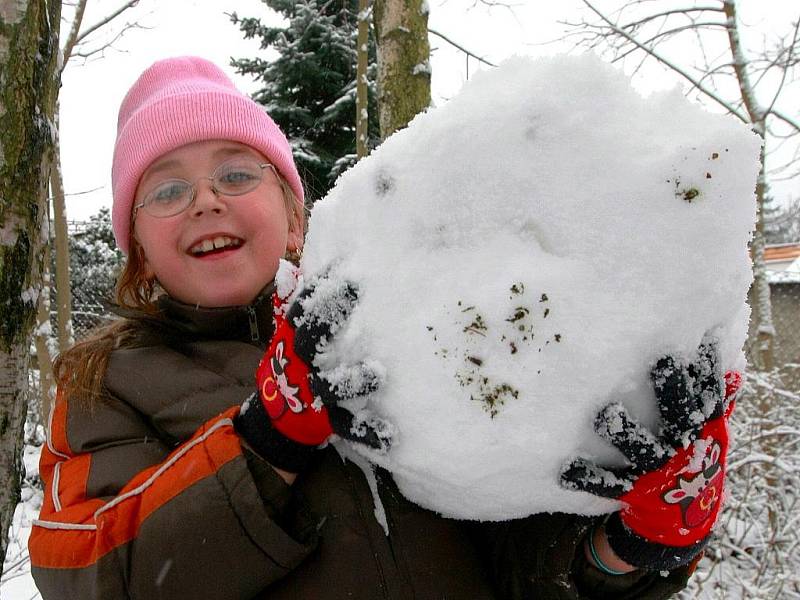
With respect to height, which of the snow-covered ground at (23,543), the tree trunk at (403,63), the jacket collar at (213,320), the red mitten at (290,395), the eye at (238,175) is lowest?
the snow-covered ground at (23,543)

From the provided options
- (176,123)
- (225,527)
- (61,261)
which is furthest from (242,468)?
(61,261)

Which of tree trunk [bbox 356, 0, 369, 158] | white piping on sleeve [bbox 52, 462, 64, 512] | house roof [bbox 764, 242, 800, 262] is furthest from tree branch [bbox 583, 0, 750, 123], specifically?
house roof [bbox 764, 242, 800, 262]

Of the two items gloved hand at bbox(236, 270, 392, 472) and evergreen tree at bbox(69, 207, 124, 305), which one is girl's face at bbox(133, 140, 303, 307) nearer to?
gloved hand at bbox(236, 270, 392, 472)

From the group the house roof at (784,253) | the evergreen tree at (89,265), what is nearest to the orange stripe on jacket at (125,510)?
the evergreen tree at (89,265)

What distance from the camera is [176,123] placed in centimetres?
135

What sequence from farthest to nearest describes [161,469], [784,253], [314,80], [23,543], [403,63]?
1. [784,253]
2. [314,80]
3. [23,543]
4. [403,63]
5. [161,469]

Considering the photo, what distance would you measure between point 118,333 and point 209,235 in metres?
0.33

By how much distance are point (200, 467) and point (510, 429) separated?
1.71ft

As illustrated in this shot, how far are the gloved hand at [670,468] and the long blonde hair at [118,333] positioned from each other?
0.96 metres

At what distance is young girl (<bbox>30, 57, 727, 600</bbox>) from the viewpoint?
0.84 m

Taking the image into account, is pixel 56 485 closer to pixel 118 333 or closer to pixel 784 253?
pixel 118 333

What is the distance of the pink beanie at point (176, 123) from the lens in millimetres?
1353

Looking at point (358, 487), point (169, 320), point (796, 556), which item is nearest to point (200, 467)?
point (358, 487)

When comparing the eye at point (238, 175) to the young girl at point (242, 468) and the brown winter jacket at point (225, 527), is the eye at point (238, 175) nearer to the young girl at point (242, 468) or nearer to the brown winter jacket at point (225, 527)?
the young girl at point (242, 468)
